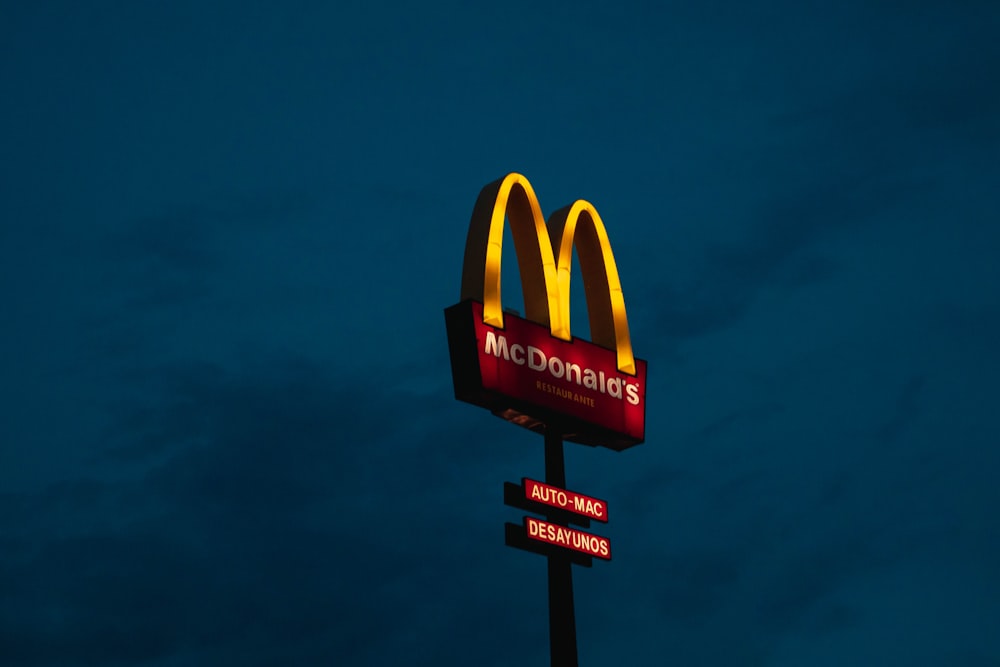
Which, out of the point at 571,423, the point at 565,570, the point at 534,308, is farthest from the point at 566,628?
the point at 534,308

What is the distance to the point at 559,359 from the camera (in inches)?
1451

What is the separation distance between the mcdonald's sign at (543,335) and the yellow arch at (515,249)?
0.02 metres

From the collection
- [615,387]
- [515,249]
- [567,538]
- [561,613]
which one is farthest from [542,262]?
[561,613]

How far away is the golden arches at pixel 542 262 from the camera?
117 ft

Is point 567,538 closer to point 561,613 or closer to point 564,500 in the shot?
point 564,500

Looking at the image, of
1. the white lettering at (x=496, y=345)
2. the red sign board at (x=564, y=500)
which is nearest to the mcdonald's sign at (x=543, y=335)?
the white lettering at (x=496, y=345)

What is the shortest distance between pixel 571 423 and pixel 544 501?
3.01 m

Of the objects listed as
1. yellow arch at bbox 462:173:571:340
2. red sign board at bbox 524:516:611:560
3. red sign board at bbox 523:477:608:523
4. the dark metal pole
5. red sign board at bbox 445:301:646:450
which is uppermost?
yellow arch at bbox 462:173:571:340

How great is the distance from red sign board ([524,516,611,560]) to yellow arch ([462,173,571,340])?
188 inches

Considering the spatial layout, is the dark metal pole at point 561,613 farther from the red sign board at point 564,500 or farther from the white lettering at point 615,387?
the white lettering at point 615,387

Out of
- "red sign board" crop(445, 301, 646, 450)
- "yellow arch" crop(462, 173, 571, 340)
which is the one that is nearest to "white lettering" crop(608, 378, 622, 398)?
"red sign board" crop(445, 301, 646, 450)

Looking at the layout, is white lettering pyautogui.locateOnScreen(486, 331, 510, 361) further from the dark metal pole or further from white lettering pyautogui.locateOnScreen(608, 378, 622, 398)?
white lettering pyautogui.locateOnScreen(608, 378, 622, 398)

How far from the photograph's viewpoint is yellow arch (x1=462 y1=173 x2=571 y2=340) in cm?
3566

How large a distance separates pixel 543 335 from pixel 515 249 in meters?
2.26
